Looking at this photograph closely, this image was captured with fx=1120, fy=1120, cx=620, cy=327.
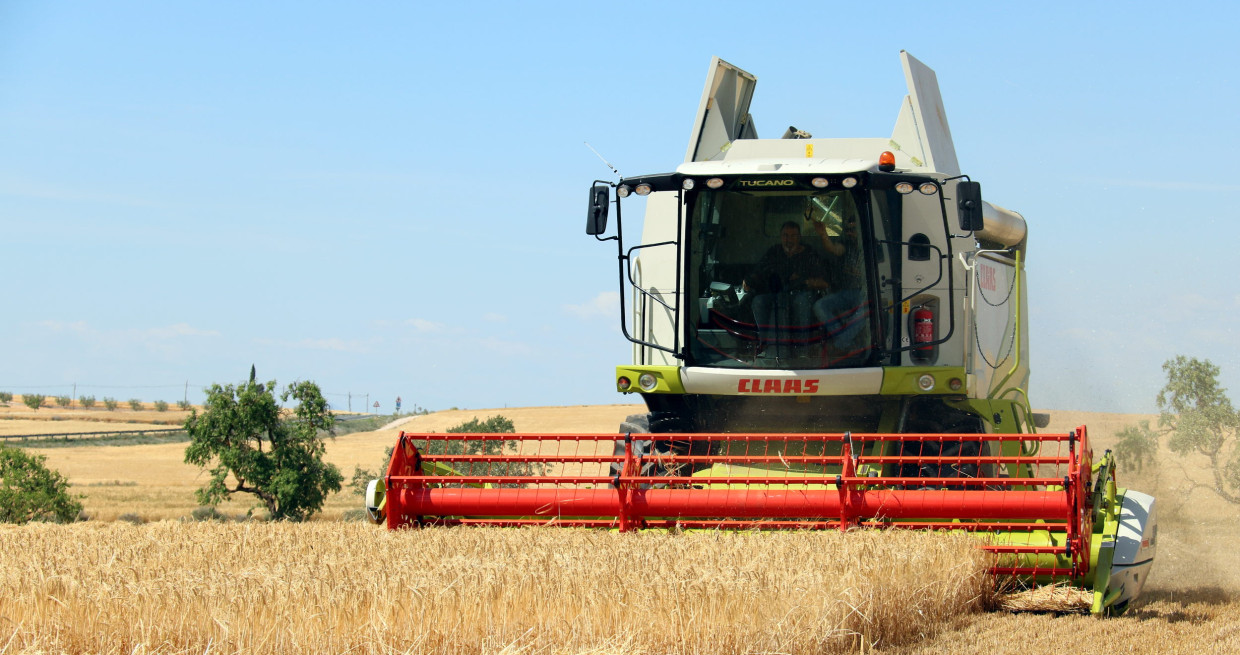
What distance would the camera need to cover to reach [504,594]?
13.1 ft

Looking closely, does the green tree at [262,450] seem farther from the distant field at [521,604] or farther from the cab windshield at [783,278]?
the cab windshield at [783,278]

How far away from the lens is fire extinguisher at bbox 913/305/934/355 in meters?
7.26

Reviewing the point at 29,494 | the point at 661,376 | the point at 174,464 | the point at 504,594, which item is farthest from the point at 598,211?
the point at 174,464

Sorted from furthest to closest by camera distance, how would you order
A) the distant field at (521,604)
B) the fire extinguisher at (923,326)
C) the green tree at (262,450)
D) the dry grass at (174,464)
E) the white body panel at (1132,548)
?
1. the dry grass at (174,464)
2. the green tree at (262,450)
3. the fire extinguisher at (923,326)
4. the white body panel at (1132,548)
5. the distant field at (521,604)

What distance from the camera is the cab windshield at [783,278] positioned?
278 inches

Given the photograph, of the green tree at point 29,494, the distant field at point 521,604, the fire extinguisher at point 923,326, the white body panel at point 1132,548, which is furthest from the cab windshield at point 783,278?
the green tree at point 29,494

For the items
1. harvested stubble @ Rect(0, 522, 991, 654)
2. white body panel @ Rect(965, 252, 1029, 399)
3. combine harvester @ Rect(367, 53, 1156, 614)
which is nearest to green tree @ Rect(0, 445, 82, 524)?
combine harvester @ Rect(367, 53, 1156, 614)

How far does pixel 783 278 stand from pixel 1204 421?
468 inches

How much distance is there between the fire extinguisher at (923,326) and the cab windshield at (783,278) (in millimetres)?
417

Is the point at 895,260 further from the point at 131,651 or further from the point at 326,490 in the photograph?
the point at 326,490

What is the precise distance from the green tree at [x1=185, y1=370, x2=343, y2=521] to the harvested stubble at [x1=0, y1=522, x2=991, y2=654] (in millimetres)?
23897

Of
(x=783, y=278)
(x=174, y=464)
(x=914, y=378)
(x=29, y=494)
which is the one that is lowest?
(x=174, y=464)

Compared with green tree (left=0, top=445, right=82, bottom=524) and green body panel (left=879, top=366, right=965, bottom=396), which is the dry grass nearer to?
green tree (left=0, top=445, right=82, bottom=524)

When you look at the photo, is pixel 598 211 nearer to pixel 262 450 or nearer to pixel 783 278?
pixel 783 278
